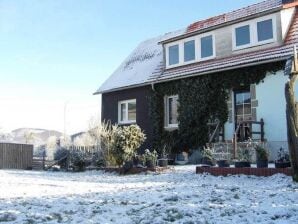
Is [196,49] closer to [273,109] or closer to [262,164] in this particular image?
[273,109]

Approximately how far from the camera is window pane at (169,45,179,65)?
2091 centimetres

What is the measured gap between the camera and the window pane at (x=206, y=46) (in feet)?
63.8

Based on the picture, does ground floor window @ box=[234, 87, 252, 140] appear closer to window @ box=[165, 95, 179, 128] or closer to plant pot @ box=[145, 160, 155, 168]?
window @ box=[165, 95, 179, 128]

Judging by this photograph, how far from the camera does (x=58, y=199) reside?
8.58 meters

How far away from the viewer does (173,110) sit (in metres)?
20.8

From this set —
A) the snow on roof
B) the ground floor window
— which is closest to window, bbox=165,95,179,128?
the snow on roof

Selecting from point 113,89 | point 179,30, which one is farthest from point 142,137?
point 179,30

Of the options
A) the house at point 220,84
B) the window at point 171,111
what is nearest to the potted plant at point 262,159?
the house at point 220,84

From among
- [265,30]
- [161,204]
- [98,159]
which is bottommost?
[161,204]

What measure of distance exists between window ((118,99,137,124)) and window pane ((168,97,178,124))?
2.41m

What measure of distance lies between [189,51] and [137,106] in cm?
409

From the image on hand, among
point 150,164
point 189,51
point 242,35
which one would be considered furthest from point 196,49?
point 150,164

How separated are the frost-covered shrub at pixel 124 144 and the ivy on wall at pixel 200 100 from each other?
3353mm

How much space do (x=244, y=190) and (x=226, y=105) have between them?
9.11 m
